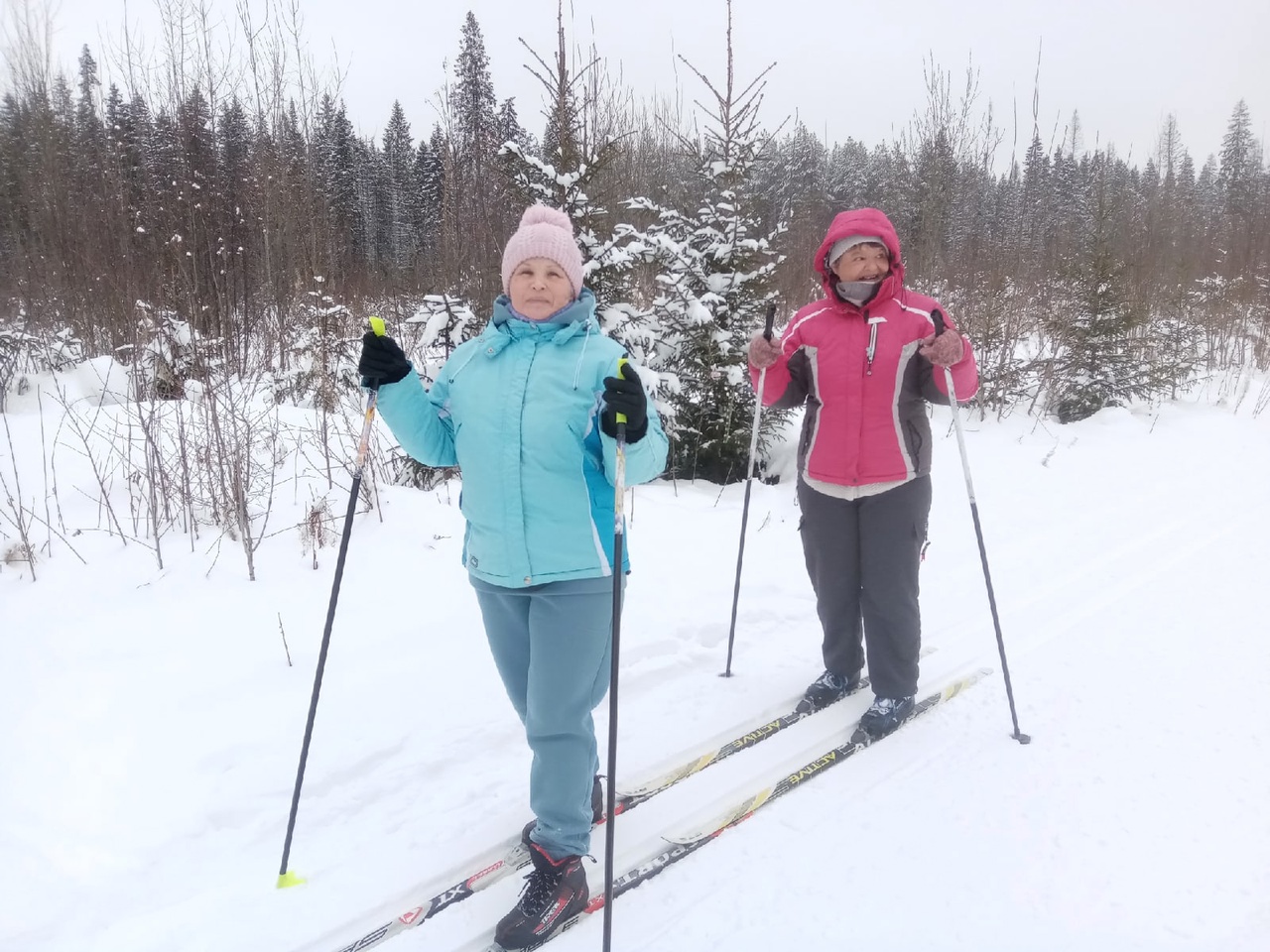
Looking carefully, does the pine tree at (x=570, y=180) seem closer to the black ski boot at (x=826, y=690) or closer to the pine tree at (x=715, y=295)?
the pine tree at (x=715, y=295)

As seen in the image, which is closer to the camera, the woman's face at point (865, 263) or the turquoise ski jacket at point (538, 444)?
the turquoise ski jacket at point (538, 444)

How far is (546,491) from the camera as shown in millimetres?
2010

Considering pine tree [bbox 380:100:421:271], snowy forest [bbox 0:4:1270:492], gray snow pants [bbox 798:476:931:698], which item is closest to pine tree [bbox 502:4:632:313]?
snowy forest [bbox 0:4:1270:492]

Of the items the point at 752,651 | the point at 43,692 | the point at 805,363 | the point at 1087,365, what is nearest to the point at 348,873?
the point at 43,692

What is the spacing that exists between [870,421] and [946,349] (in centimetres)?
39

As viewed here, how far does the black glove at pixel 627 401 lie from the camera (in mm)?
1845

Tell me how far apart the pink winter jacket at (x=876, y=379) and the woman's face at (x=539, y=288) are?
1.33 m

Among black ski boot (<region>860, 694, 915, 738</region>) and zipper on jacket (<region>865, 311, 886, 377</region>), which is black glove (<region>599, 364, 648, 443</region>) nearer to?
zipper on jacket (<region>865, 311, 886, 377</region>)

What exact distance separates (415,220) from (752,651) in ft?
73.7

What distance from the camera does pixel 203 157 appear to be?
995 cm

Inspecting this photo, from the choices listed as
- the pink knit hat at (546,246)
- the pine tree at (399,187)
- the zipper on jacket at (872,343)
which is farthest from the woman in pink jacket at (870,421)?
the pine tree at (399,187)

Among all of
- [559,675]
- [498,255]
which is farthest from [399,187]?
[559,675]

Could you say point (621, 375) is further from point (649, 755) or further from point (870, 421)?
point (649, 755)

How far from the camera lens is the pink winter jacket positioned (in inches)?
113
